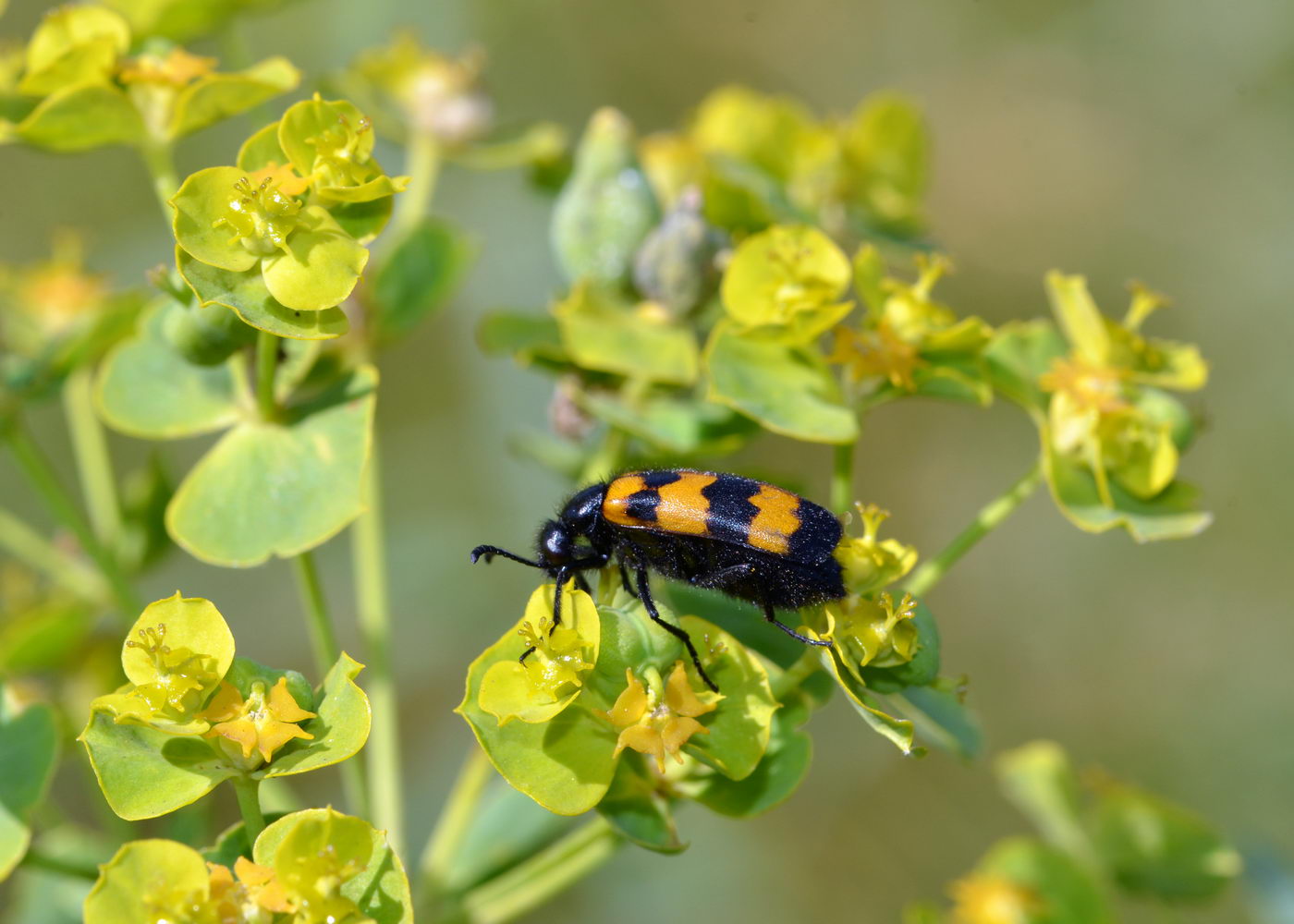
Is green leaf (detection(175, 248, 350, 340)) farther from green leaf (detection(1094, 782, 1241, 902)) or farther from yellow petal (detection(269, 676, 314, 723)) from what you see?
green leaf (detection(1094, 782, 1241, 902))

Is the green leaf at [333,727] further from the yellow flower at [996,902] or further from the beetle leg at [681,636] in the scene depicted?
the yellow flower at [996,902]

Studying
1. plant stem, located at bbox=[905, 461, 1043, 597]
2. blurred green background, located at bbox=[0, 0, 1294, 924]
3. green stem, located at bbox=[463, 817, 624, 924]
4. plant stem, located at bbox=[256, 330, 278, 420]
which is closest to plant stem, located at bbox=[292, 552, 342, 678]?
plant stem, located at bbox=[256, 330, 278, 420]

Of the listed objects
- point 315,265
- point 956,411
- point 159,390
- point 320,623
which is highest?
point 315,265

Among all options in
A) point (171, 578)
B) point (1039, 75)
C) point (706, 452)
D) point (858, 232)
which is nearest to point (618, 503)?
point (706, 452)

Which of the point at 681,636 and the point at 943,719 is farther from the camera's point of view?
the point at 943,719

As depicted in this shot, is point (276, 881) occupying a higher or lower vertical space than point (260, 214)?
lower

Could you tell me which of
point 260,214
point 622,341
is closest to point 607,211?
point 622,341

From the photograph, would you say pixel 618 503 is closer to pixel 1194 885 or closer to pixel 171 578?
pixel 1194 885

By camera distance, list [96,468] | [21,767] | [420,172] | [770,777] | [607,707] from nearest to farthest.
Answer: [607,707] → [770,777] → [21,767] → [96,468] → [420,172]

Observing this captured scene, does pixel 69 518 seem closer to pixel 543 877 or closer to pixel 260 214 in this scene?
pixel 260 214
